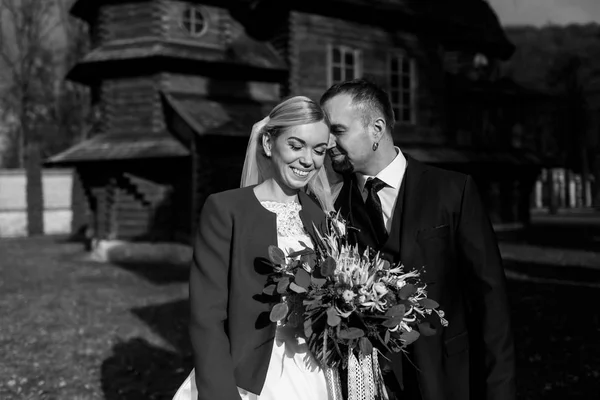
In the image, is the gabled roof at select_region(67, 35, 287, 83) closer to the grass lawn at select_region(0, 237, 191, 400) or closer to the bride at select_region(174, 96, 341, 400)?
the grass lawn at select_region(0, 237, 191, 400)

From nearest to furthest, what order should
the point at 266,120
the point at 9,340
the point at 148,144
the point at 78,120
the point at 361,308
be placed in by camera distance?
the point at 361,308, the point at 266,120, the point at 9,340, the point at 148,144, the point at 78,120

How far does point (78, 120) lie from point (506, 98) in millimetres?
25076

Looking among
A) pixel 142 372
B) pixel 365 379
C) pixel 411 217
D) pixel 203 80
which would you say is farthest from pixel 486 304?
pixel 203 80

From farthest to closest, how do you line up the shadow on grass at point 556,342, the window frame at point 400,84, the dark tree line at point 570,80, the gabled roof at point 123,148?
the dark tree line at point 570,80
the window frame at point 400,84
the gabled roof at point 123,148
the shadow on grass at point 556,342

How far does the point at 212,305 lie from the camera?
2234mm

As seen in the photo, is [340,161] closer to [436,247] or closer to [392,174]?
[392,174]

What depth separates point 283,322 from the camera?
2.38m

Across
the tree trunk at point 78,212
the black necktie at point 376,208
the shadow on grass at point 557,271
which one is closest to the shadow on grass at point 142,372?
the black necktie at point 376,208

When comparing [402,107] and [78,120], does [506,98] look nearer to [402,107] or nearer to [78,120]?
[402,107]

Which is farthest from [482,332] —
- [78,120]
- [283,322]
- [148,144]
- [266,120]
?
[78,120]

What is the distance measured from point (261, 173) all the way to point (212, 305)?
77cm

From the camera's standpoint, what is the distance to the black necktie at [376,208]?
2.53m

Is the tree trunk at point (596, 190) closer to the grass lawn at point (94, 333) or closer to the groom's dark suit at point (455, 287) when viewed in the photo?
the grass lawn at point (94, 333)

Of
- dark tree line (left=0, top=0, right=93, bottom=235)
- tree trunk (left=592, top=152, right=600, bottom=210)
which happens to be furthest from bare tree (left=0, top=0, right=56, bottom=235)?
tree trunk (left=592, top=152, right=600, bottom=210)
